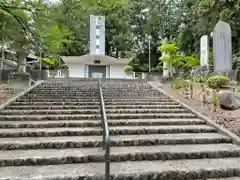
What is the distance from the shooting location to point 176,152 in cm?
388

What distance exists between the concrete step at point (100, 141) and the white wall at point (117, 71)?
16.7 meters

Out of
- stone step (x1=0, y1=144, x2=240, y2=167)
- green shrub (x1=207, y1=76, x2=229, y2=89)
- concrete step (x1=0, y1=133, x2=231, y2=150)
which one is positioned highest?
green shrub (x1=207, y1=76, x2=229, y2=89)

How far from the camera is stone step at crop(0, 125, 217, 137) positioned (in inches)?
182

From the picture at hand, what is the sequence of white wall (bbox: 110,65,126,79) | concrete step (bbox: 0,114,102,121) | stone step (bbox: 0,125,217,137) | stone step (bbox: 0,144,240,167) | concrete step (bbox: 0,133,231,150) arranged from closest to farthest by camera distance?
stone step (bbox: 0,144,240,167), concrete step (bbox: 0,133,231,150), stone step (bbox: 0,125,217,137), concrete step (bbox: 0,114,102,121), white wall (bbox: 110,65,126,79)

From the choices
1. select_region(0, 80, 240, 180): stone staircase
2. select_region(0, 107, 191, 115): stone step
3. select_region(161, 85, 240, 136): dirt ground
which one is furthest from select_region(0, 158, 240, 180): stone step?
select_region(0, 107, 191, 115): stone step

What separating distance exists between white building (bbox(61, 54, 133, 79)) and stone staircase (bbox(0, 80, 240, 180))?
1411 centimetres

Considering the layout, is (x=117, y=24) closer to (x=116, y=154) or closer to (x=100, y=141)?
(x=100, y=141)

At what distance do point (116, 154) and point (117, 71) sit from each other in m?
18.0

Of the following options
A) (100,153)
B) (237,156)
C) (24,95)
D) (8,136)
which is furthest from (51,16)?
(237,156)

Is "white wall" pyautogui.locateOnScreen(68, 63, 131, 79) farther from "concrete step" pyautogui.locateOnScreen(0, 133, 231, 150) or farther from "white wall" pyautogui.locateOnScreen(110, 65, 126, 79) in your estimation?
"concrete step" pyautogui.locateOnScreen(0, 133, 231, 150)

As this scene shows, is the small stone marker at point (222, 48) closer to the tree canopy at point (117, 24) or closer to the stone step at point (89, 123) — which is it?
the tree canopy at point (117, 24)

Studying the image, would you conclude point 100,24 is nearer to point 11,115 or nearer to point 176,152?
point 11,115

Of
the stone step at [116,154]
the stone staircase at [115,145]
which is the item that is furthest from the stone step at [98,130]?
the stone step at [116,154]

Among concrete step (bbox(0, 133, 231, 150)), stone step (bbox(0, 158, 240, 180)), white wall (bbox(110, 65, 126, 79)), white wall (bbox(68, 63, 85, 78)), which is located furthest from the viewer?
white wall (bbox(110, 65, 126, 79))
